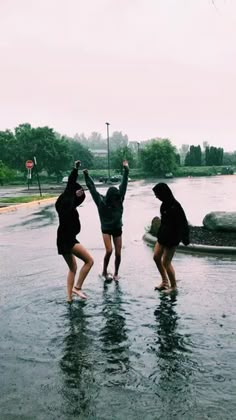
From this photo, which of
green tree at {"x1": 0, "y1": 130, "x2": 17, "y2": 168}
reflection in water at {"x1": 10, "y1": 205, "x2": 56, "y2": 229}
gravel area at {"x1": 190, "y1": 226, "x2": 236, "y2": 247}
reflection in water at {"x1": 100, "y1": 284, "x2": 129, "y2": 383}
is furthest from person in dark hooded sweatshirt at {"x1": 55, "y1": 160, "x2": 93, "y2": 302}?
green tree at {"x1": 0, "y1": 130, "x2": 17, "y2": 168}

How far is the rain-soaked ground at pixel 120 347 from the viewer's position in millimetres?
3766

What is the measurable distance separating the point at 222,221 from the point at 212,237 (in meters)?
0.65

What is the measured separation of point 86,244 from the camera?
1246 cm

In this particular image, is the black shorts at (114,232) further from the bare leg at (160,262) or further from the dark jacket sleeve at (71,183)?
the dark jacket sleeve at (71,183)

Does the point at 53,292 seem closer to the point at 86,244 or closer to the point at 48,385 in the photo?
the point at 48,385

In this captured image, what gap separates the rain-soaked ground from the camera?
3.77 m

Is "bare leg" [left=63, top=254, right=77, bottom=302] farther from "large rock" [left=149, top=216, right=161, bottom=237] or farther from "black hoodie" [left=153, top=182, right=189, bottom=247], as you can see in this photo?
"large rock" [left=149, top=216, right=161, bottom=237]

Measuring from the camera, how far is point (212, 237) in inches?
463

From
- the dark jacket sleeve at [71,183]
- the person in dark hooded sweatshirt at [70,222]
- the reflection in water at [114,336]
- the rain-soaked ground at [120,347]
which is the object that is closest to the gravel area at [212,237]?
the rain-soaked ground at [120,347]

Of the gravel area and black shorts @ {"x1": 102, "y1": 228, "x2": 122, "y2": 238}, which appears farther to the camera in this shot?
the gravel area

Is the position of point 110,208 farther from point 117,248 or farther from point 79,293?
point 79,293

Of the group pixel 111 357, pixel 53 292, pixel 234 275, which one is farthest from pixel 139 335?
pixel 234 275

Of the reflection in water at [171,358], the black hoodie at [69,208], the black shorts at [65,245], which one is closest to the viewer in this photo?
the reflection in water at [171,358]

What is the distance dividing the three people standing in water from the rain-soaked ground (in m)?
0.34
